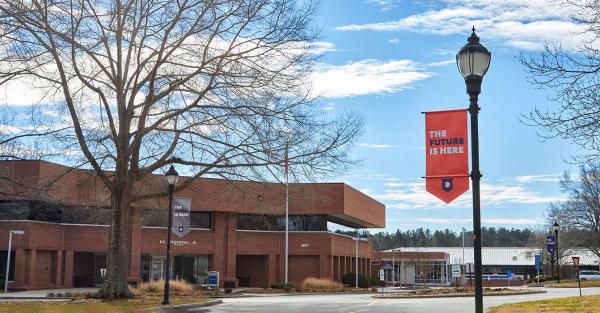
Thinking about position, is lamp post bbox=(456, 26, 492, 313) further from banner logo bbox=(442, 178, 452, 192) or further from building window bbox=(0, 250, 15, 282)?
building window bbox=(0, 250, 15, 282)

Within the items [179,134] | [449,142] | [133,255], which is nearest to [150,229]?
[133,255]

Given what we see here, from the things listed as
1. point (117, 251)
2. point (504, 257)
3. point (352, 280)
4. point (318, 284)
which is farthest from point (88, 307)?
point (504, 257)

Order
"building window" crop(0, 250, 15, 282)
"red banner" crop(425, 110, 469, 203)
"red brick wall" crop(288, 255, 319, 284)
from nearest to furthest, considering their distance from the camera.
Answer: "red banner" crop(425, 110, 469, 203)
"building window" crop(0, 250, 15, 282)
"red brick wall" crop(288, 255, 319, 284)

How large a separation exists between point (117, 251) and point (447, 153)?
1773cm

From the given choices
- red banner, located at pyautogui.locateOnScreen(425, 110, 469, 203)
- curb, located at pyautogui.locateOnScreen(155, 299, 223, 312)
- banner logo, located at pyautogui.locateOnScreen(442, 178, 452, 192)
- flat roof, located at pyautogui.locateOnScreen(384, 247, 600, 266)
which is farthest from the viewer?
flat roof, located at pyautogui.locateOnScreen(384, 247, 600, 266)

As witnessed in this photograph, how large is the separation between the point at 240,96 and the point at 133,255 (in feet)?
97.4

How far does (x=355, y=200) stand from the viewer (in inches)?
2343

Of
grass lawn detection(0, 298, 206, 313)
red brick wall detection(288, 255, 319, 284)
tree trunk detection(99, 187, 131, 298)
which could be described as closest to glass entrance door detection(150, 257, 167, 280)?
red brick wall detection(288, 255, 319, 284)

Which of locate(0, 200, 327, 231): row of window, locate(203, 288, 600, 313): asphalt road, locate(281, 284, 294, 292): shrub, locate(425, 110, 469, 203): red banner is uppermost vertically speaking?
locate(0, 200, 327, 231): row of window

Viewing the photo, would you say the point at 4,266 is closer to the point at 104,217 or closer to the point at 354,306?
the point at 104,217

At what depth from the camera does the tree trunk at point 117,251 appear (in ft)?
83.9

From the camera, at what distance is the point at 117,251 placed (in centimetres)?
2577

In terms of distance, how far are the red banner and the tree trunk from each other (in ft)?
55.8

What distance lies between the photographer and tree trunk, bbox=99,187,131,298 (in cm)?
2558
